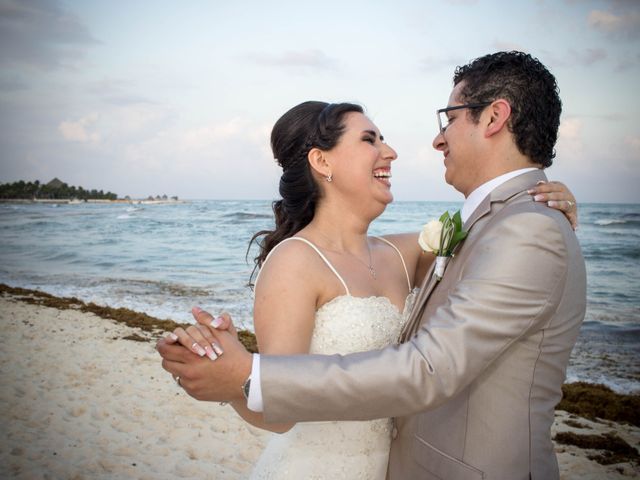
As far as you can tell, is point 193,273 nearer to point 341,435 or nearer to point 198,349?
point 341,435

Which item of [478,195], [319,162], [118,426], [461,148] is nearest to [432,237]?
[478,195]

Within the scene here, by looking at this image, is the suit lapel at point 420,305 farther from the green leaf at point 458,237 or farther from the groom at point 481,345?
the green leaf at point 458,237

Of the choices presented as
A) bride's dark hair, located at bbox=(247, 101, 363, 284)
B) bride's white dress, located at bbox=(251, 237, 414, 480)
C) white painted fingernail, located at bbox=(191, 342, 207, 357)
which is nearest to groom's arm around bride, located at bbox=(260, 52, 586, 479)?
white painted fingernail, located at bbox=(191, 342, 207, 357)

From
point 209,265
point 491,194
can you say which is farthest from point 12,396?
point 209,265

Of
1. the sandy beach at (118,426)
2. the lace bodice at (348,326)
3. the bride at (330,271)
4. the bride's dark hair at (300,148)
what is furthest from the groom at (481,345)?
the sandy beach at (118,426)

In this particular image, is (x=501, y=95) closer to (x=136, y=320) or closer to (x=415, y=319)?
(x=415, y=319)

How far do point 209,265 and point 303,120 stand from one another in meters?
18.7

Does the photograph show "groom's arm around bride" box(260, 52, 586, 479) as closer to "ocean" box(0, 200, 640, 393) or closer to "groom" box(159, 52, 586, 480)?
"groom" box(159, 52, 586, 480)

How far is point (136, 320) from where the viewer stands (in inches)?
448

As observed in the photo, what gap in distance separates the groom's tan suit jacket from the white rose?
21 centimetres

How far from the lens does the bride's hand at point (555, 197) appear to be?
197cm

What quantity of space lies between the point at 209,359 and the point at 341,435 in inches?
57.8

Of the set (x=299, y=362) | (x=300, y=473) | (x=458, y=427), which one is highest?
(x=299, y=362)

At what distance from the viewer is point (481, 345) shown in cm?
169
